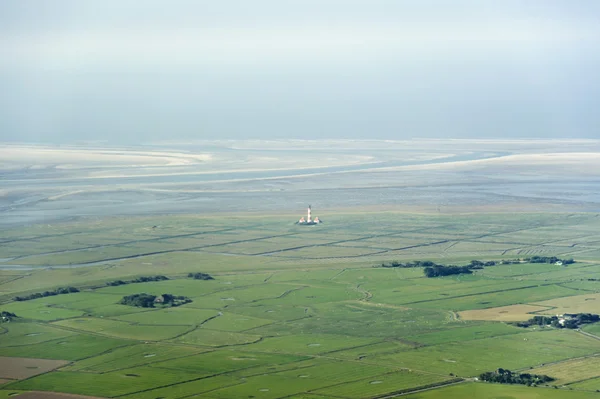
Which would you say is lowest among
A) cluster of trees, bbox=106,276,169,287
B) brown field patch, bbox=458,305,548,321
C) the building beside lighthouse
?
brown field patch, bbox=458,305,548,321

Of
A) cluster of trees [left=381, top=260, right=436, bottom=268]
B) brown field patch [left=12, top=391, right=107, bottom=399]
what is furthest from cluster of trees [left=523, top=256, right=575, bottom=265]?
brown field patch [left=12, top=391, right=107, bottom=399]

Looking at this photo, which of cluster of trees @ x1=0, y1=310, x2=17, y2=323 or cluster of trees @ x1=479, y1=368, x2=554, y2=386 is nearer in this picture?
cluster of trees @ x1=479, y1=368, x2=554, y2=386

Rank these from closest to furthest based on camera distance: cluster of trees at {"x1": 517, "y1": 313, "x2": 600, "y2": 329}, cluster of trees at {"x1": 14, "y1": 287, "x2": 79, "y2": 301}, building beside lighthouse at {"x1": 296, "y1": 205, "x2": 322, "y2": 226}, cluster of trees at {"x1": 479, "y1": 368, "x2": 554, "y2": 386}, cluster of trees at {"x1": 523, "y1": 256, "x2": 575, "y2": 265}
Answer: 1. cluster of trees at {"x1": 479, "y1": 368, "x2": 554, "y2": 386}
2. cluster of trees at {"x1": 517, "y1": 313, "x2": 600, "y2": 329}
3. cluster of trees at {"x1": 14, "y1": 287, "x2": 79, "y2": 301}
4. cluster of trees at {"x1": 523, "y1": 256, "x2": 575, "y2": 265}
5. building beside lighthouse at {"x1": 296, "y1": 205, "x2": 322, "y2": 226}

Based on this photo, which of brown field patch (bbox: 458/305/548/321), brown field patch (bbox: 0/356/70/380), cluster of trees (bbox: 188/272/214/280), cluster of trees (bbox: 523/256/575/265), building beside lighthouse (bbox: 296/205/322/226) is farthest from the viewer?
building beside lighthouse (bbox: 296/205/322/226)

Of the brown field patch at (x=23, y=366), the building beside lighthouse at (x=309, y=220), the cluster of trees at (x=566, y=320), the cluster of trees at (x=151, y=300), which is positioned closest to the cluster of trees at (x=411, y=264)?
the cluster of trees at (x=151, y=300)

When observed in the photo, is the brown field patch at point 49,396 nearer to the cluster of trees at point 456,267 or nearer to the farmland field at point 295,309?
the farmland field at point 295,309

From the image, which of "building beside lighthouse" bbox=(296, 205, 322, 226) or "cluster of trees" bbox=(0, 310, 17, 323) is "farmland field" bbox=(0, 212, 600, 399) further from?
"building beside lighthouse" bbox=(296, 205, 322, 226)

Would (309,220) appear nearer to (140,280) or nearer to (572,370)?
(140,280)
